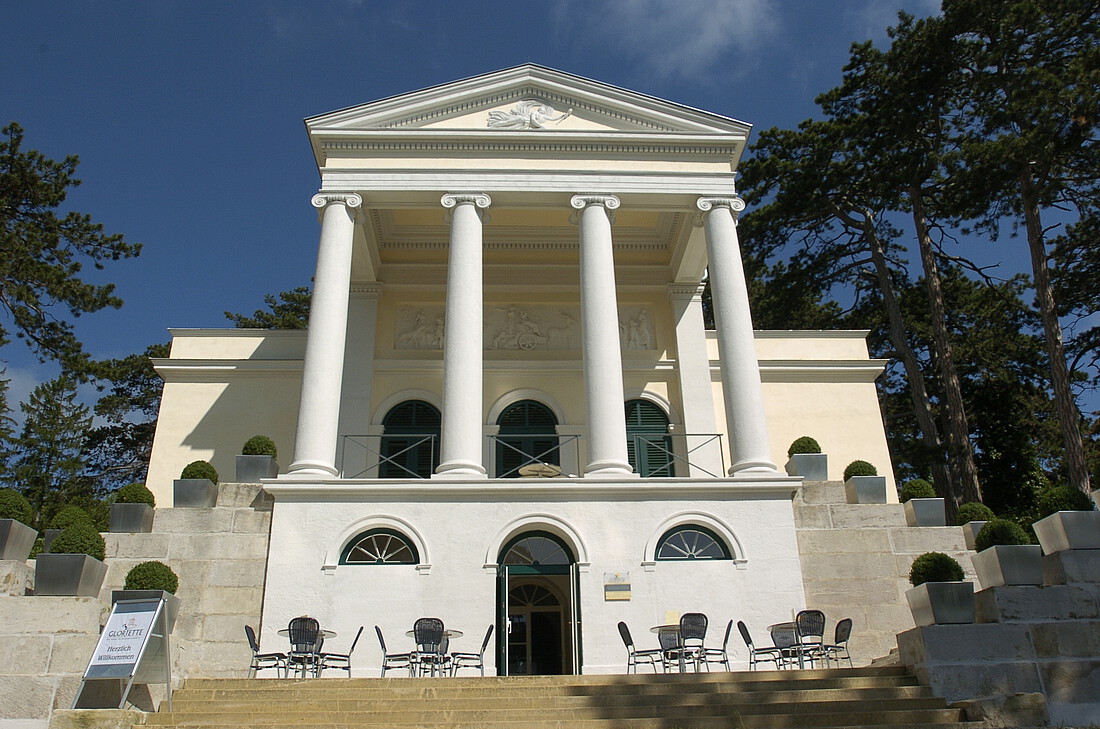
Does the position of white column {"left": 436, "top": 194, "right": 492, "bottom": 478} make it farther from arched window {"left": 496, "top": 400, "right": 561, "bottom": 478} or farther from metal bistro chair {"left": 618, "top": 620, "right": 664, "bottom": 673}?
arched window {"left": 496, "top": 400, "right": 561, "bottom": 478}

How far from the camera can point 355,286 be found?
2383cm

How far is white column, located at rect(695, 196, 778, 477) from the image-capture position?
17359mm

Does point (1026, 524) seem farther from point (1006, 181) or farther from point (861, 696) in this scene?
point (861, 696)

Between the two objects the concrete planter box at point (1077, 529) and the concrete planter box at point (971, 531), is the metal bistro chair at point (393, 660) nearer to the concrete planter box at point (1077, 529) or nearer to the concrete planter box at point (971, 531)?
the concrete planter box at point (1077, 529)

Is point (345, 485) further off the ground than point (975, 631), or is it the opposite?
point (345, 485)

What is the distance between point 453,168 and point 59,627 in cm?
1221

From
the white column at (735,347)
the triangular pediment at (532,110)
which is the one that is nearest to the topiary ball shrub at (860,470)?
the white column at (735,347)

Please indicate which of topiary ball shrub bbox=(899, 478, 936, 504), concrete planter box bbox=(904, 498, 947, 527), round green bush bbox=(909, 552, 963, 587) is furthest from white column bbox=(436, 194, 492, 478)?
topiary ball shrub bbox=(899, 478, 936, 504)

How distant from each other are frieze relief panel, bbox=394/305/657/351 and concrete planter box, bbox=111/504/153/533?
29.9 ft

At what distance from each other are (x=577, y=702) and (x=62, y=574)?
8140 millimetres

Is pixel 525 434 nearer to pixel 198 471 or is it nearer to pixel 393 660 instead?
pixel 198 471

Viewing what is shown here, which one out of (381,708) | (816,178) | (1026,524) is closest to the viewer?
(381,708)

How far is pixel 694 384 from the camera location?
23.0m

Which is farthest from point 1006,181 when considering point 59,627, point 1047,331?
point 59,627
